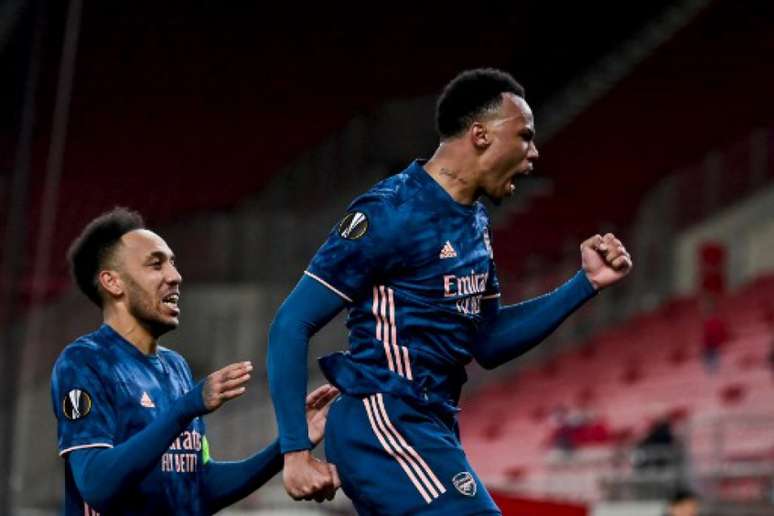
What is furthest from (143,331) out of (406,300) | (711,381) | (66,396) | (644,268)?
(644,268)

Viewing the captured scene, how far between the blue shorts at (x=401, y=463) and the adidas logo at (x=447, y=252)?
35cm

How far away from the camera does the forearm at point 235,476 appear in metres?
4.57

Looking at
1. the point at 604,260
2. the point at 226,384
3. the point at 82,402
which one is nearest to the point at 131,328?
the point at 82,402

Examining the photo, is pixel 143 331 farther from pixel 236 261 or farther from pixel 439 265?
pixel 236 261

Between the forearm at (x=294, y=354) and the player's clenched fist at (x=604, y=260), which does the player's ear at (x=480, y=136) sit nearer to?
the player's clenched fist at (x=604, y=260)

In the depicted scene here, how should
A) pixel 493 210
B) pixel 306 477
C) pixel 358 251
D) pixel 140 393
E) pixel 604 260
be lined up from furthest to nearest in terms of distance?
1. pixel 493 210
2. pixel 140 393
3. pixel 604 260
4. pixel 358 251
5. pixel 306 477

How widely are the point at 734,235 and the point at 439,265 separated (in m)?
18.2

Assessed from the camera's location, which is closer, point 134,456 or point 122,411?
point 134,456

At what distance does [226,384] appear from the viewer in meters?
3.90

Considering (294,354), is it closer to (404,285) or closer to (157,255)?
(404,285)

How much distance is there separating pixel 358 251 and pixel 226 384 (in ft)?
1.43

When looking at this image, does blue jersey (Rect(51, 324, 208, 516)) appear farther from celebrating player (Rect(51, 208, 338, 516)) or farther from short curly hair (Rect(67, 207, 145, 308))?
short curly hair (Rect(67, 207, 145, 308))

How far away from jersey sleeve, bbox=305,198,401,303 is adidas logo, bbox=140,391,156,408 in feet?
2.45

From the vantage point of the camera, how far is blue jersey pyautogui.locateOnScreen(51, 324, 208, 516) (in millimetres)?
4176
